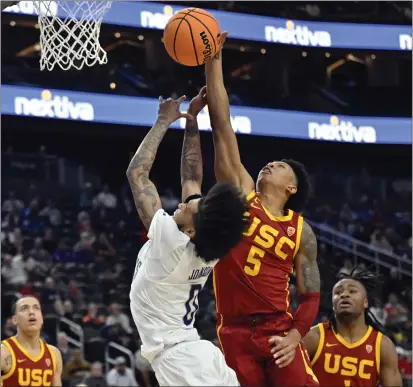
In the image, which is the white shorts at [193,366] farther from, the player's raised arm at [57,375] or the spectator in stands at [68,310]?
the spectator in stands at [68,310]

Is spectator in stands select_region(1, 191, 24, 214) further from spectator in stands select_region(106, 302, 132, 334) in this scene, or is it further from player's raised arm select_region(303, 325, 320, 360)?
player's raised arm select_region(303, 325, 320, 360)

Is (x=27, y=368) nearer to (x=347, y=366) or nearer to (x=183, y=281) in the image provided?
(x=347, y=366)

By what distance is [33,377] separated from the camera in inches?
287

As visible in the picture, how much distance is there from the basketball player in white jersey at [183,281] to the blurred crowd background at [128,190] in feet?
21.7

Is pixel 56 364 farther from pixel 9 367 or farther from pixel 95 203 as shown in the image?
pixel 95 203

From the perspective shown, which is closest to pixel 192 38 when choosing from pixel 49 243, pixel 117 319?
pixel 117 319

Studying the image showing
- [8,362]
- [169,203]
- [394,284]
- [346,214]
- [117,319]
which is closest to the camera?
[8,362]

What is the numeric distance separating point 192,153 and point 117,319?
24.2 ft

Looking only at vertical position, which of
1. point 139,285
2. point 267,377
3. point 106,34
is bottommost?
point 267,377

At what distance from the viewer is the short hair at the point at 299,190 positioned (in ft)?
18.8

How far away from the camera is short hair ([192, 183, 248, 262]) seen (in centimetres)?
447

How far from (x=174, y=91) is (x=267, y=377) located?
13131mm

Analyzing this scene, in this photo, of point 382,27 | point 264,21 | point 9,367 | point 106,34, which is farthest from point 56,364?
point 382,27

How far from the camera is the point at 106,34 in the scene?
1786 centimetres
